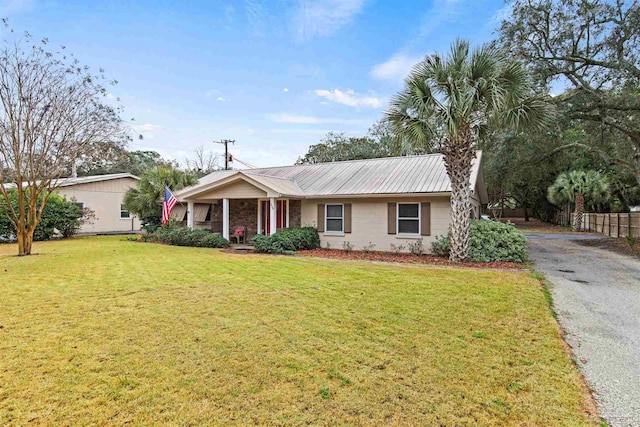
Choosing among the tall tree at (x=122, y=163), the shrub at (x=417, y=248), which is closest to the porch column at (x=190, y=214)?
the tall tree at (x=122, y=163)

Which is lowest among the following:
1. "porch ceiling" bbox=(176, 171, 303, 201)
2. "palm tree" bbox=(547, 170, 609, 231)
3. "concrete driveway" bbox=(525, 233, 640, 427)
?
"concrete driveway" bbox=(525, 233, 640, 427)

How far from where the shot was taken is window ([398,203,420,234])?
13.6 meters

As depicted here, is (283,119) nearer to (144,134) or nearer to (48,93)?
(144,134)

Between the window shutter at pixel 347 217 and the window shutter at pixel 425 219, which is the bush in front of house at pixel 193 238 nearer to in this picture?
the window shutter at pixel 347 217

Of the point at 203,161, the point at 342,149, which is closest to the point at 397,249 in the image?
the point at 342,149

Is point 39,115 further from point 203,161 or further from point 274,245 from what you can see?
point 203,161

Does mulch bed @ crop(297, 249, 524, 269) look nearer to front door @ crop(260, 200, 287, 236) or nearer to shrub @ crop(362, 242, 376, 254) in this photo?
shrub @ crop(362, 242, 376, 254)

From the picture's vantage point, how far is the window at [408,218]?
1355 cm

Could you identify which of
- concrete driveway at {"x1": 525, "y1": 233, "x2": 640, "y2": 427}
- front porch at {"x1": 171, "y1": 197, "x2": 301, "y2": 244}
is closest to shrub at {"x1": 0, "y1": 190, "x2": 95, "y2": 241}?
front porch at {"x1": 171, "y1": 197, "x2": 301, "y2": 244}

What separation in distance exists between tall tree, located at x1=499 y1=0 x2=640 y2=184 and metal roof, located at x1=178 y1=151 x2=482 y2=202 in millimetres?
4358

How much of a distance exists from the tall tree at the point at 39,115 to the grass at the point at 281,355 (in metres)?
6.53

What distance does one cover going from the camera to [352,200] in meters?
14.6

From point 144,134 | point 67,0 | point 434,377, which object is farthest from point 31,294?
point 144,134

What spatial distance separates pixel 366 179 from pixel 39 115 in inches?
493
